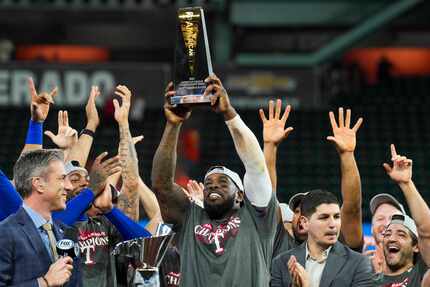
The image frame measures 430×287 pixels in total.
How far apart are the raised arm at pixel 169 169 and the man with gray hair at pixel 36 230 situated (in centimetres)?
79

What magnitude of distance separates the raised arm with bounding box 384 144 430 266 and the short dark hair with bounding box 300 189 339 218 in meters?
0.37

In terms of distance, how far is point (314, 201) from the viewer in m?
6.56

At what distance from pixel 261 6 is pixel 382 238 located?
526 inches

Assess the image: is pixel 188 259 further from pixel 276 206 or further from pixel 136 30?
pixel 136 30

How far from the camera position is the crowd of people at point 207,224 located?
18.2 feet

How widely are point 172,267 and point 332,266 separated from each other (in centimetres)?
107

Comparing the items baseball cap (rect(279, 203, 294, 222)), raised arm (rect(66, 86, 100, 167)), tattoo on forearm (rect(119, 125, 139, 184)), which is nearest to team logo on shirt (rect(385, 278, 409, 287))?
baseball cap (rect(279, 203, 294, 222))

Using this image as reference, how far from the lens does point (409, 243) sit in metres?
6.80

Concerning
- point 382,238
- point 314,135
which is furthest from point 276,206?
point 314,135

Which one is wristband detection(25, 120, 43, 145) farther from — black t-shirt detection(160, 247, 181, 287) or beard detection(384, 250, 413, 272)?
beard detection(384, 250, 413, 272)

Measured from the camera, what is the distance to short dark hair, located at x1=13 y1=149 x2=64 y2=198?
5.55 meters

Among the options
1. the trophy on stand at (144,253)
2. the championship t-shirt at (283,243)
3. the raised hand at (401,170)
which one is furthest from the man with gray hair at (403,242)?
the trophy on stand at (144,253)

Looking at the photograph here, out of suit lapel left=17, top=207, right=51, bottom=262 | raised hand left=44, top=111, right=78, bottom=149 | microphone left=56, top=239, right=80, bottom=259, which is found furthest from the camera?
raised hand left=44, top=111, right=78, bottom=149

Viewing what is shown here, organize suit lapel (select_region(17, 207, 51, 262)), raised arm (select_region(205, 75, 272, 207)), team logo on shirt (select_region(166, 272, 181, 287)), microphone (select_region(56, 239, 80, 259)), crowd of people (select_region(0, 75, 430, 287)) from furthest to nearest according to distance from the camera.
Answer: team logo on shirt (select_region(166, 272, 181, 287)) < raised arm (select_region(205, 75, 272, 207)) < crowd of people (select_region(0, 75, 430, 287)) < suit lapel (select_region(17, 207, 51, 262)) < microphone (select_region(56, 239, 80, 259))
